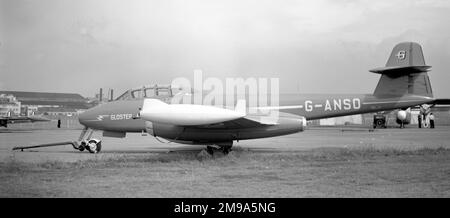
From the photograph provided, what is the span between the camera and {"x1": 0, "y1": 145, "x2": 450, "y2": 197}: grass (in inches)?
208

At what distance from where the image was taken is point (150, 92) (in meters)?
11.4

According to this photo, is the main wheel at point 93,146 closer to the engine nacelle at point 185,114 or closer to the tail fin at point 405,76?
the engine nacelle at point 185,114

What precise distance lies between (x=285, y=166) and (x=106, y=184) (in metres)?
3.70

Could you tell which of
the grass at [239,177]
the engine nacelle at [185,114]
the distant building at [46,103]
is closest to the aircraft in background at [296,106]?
the grass at [239,177]

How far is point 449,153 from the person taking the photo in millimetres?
9547

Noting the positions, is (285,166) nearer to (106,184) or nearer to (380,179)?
(380,179)

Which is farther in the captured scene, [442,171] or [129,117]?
[129,117]

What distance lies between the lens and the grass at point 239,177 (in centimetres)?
528

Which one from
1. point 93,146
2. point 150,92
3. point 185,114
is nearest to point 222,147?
point 185,114

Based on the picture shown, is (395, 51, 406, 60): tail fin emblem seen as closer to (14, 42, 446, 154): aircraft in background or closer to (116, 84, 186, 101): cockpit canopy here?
(14, 42, 446, 154): aircraft in background

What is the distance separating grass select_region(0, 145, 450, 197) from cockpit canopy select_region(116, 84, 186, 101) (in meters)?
2.50

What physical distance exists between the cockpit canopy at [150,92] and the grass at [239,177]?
2495 mm
